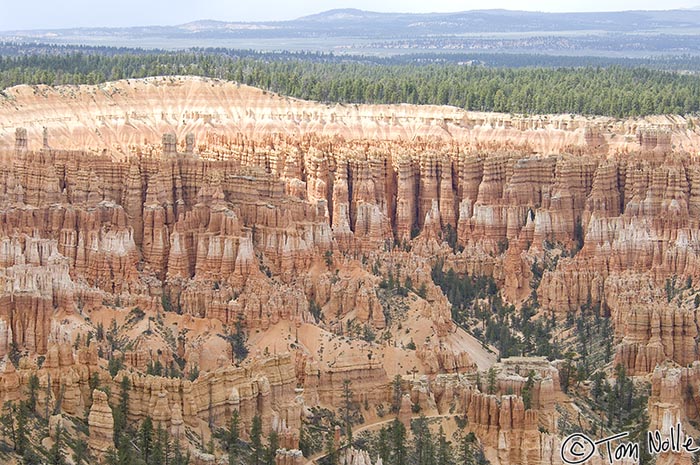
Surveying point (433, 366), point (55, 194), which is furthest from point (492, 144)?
point (433, 366)

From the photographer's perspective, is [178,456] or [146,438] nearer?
[178,456]

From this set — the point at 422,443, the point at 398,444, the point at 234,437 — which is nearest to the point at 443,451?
the point at 422,443

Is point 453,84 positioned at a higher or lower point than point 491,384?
higher

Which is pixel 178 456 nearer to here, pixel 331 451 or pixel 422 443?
pixel 331 451

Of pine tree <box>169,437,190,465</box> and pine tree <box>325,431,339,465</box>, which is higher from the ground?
pine tree <box>169,437,190,465</box>

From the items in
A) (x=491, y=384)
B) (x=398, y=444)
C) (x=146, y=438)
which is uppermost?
(x=146, y=438)

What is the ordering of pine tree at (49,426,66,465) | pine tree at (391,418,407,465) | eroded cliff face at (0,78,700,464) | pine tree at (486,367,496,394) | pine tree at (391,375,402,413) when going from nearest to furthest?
1. pine tree at (49,426,66,465)
2. pine tree at (391,418,407,465)
3. eroded cliff face at (0,78,700,464)
4. pine tree at (486,367,496,394)
5. pine tree at (391,375,402,413)
